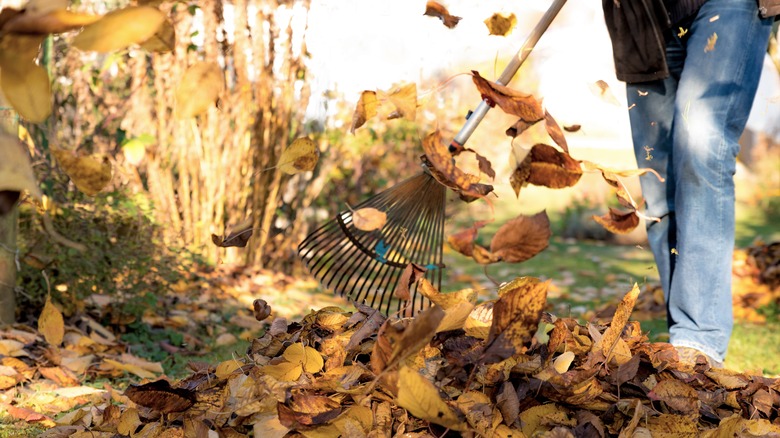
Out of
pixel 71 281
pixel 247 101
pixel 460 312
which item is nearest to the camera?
pixel 460 312

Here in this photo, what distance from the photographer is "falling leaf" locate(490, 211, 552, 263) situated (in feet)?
4.19

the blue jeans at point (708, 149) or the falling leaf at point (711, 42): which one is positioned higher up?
the falling leaf at point (711, 42)

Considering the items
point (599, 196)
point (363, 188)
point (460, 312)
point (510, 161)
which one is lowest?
point (599, 196)

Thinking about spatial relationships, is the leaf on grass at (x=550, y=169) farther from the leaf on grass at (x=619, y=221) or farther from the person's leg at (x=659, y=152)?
the person's leg at (x=659, y=152)

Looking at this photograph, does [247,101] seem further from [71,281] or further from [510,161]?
[510,161]

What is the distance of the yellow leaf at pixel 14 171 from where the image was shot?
810mm

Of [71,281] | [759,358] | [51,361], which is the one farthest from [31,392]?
[759,358]

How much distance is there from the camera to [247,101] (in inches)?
155

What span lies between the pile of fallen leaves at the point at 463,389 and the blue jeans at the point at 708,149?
0.48m

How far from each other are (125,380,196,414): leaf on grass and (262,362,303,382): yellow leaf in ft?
0.54

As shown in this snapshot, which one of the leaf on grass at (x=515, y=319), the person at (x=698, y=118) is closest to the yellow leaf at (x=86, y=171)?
the leaf on grass at (x=515, y=319)

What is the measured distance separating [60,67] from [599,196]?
563 centimetres

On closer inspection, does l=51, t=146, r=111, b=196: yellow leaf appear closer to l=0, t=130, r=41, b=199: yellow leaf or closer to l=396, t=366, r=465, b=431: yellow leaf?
l=0, t=130, r=41, b=199: yellow leaf

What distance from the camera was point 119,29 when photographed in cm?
87
